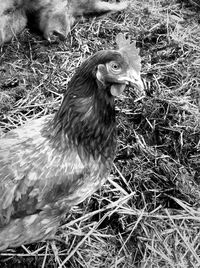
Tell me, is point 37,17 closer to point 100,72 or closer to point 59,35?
point 59,35

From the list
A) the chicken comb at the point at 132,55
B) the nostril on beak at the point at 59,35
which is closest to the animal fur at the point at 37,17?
the nostril on beak at the point at 59,35

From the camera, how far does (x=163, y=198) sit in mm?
2090

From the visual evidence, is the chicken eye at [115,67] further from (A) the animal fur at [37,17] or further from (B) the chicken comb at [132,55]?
→ (A) the animal fur at [37,17]

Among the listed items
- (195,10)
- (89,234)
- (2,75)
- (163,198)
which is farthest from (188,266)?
(195,10)

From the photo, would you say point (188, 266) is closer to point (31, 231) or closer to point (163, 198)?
point (163, 198)

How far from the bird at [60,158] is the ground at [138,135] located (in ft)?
0.87

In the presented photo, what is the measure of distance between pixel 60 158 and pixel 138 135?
0.75m

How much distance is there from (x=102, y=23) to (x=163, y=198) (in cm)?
163

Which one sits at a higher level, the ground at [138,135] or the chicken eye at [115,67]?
the chicken eye at [115,67]

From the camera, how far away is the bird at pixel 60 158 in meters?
1.60

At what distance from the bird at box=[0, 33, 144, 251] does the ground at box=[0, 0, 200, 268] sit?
0.27 m

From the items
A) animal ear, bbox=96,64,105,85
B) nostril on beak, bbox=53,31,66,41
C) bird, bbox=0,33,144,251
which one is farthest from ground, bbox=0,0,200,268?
animal ear, bbox=96,64,105,85

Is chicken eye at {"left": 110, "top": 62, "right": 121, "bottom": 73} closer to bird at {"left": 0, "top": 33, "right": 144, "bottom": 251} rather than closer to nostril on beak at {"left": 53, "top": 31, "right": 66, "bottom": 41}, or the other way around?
bird at {"left": 0, "top": 33, "right": 144, "bottom": 251}

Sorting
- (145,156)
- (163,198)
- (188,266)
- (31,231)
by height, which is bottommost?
(188,266)
